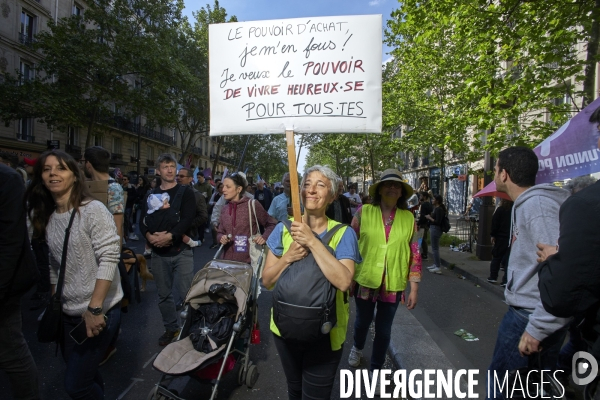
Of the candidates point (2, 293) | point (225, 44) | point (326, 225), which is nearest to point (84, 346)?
point (2, 293)

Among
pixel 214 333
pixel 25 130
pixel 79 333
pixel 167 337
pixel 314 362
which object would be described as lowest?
pixel 167 337

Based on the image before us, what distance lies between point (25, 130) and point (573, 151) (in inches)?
1179

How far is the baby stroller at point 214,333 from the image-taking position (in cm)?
265

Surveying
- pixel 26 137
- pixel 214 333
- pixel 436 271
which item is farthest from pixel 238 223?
pixel 26 137

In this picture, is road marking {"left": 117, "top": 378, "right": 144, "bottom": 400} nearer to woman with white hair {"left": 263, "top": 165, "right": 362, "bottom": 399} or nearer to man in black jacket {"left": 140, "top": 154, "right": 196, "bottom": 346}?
man in black jacket {"left": 140, "top": 154, "right": 196, "bottom": 346}

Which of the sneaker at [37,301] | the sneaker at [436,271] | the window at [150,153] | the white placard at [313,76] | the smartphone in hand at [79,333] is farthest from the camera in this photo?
the window at [150,153]

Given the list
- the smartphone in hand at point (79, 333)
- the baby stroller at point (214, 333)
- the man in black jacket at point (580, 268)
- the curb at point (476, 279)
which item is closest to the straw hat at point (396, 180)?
the baby stroller at point (214, 333)

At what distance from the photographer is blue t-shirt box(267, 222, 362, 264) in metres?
2.09

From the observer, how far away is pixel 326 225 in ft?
7.45

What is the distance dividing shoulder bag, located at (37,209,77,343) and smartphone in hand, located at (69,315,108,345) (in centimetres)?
16

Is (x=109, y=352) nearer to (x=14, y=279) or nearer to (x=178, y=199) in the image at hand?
(x=178, y=199)

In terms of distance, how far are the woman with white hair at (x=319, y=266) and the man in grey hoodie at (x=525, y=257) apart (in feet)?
3.09

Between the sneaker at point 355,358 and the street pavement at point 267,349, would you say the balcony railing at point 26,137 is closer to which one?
the street pavement at point 267,349

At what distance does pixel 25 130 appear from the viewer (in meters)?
24.8
